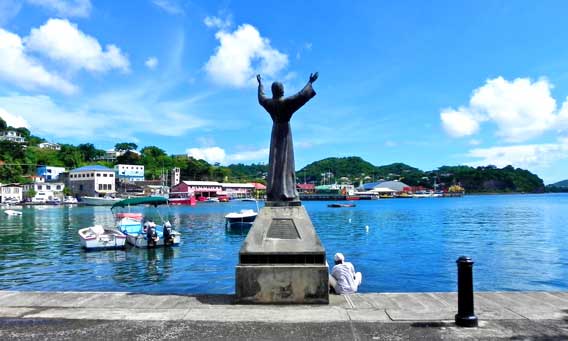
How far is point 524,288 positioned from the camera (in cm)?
1827

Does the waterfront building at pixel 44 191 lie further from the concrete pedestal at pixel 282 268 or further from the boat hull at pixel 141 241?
the concrete pedestal at pixel 282 268

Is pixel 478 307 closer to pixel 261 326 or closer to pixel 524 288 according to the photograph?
pixel 261 326

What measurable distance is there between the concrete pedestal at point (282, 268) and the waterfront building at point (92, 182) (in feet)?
477

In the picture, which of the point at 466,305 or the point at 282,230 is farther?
the point at 282,230

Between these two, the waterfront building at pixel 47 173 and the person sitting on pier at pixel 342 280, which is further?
the waterfront building at pixel 47 173

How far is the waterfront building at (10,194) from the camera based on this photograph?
123625mm

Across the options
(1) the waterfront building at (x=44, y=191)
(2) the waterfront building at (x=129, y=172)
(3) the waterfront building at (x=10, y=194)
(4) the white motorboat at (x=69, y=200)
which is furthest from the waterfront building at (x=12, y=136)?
(4) the white motorboat at (x=69, y=200)

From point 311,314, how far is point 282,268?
1050mm

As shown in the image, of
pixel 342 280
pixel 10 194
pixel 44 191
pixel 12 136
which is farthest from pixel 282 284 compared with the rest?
pixel 12 136

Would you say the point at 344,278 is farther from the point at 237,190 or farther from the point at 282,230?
the point at 237,190

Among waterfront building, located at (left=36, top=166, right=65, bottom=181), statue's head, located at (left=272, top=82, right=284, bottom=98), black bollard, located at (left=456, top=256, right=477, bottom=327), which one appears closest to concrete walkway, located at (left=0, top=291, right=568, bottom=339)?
black bollard, located at (left=456, top=256, right=477, bottom=327)

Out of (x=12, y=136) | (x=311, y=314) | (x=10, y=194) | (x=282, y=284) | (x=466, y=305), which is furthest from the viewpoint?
(x=12, y=136)

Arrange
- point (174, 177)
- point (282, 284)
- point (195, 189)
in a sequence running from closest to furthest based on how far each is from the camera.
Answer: point (282, 284), point (195, 189), point (174, 177)

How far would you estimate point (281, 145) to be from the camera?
9016mm
